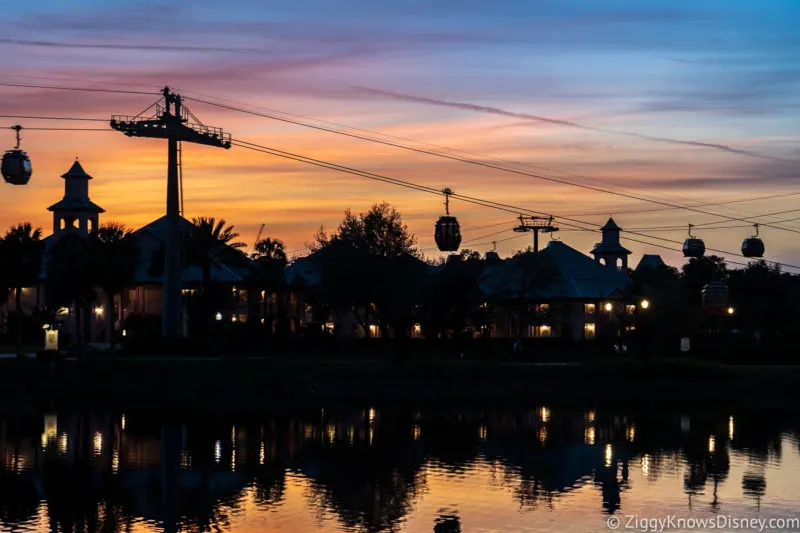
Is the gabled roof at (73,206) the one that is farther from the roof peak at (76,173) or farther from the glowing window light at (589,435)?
the glowing window light at (589,435)

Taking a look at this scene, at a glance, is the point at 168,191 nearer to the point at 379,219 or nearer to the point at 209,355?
the point at 209,355

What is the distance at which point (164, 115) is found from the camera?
81.4 metres

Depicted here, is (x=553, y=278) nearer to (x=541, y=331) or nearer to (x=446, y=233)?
(x=541, y=331)

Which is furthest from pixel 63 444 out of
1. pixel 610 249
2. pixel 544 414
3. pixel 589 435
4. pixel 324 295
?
pixel 610 249

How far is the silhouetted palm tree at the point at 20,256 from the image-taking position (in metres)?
81.6

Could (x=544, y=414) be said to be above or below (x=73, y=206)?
below

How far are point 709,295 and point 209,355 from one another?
103 feet

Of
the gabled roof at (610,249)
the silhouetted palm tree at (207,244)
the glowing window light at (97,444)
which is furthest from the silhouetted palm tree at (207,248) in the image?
the gabled roof at (610,249)

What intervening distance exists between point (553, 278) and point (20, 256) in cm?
5508

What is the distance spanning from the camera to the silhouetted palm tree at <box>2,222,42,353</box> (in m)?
81.6

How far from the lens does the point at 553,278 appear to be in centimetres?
12150

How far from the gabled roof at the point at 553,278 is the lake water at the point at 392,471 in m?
53.9

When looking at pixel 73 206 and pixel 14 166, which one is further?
pixel 73 206

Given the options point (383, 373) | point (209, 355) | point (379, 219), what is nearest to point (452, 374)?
point (383, 373)
